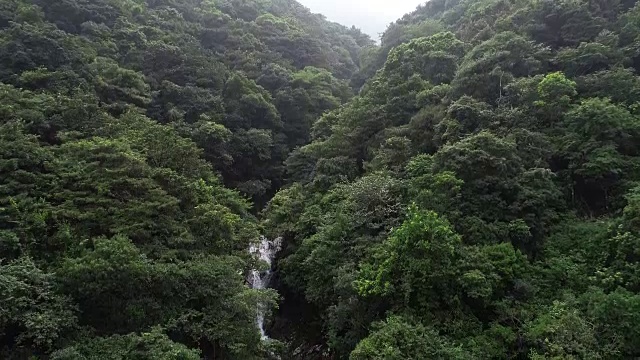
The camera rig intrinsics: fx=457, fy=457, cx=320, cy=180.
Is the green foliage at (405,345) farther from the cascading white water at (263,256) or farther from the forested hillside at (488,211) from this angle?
the cascading white water at (263,256)

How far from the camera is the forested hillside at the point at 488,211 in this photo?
12.9 m

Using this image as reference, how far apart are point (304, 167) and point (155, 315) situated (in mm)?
14957

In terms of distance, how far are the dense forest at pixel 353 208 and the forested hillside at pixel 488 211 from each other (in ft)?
0.25

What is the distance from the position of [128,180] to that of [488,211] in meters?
12.9

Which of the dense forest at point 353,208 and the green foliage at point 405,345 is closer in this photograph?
the green foliage at point 405,345

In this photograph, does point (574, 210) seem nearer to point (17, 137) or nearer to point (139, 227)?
point (139, 227)

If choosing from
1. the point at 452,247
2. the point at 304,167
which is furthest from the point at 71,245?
the point at 304,167

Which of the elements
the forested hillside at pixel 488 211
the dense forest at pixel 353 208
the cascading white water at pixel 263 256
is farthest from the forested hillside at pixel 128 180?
the forested hillside at pixel 488 211

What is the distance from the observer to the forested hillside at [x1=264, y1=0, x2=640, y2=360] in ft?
42.3

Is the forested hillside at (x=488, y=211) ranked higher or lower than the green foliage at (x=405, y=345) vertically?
higher

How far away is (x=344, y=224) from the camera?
18.0 meters

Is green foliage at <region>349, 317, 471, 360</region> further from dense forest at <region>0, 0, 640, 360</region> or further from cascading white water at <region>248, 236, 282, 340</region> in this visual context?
cascading white water at <region>248, 236, 282, 340</region>

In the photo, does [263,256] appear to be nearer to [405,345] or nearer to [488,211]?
[488,211]

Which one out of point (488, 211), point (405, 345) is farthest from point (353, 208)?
point (405, 345)
